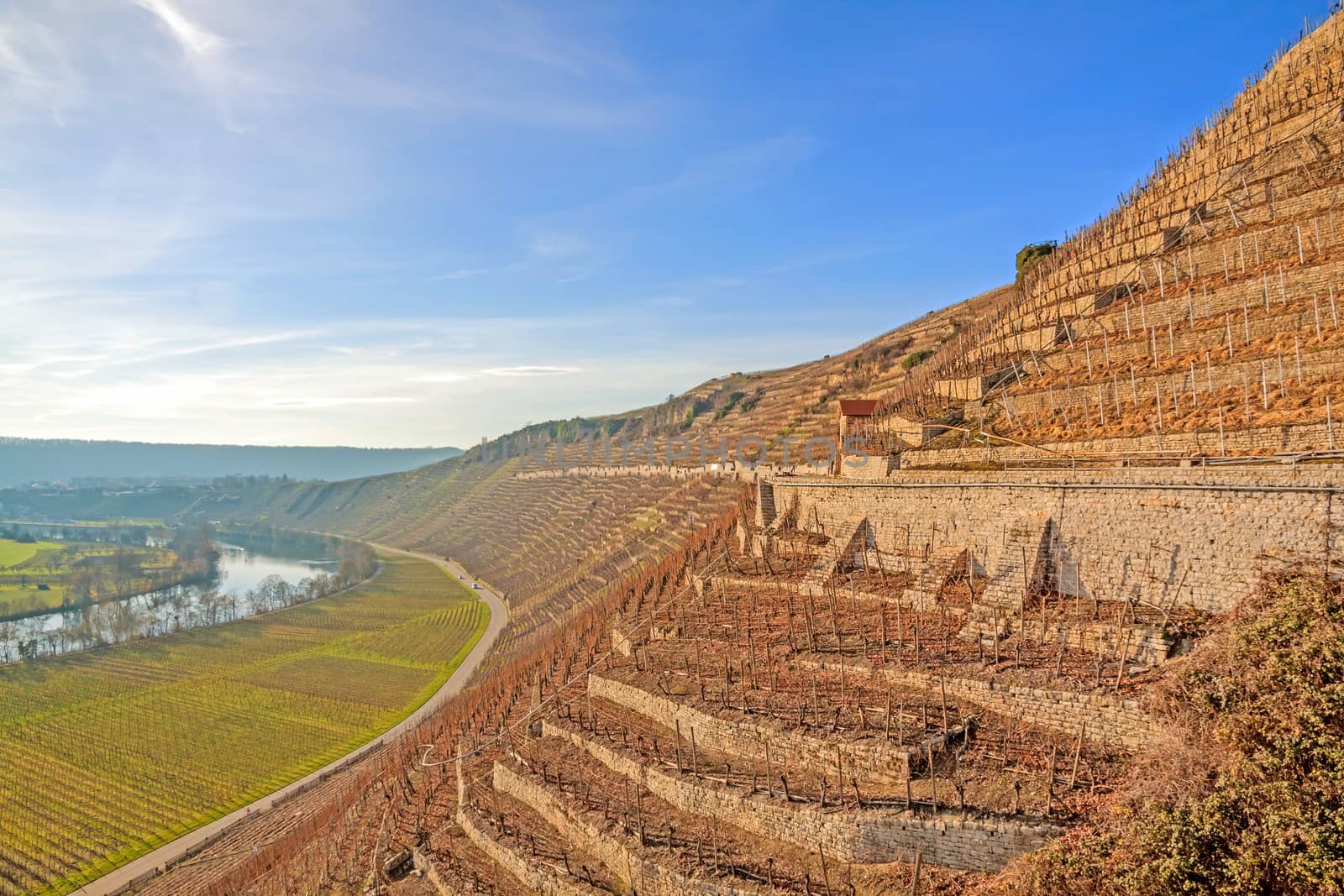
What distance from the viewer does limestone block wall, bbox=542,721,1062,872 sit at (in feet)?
40.6

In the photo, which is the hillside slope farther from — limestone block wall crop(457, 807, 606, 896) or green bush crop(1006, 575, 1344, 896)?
limestone block wall crop(457, 807, 606, 896)

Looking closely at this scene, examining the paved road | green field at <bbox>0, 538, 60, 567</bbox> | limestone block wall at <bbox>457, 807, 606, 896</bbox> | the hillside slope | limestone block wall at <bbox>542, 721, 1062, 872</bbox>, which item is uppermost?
the hillside slope

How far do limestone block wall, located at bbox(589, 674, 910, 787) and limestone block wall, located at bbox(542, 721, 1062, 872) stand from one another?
1230 mm

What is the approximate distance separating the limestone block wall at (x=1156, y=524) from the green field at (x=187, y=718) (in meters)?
42.6

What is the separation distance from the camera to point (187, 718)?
5250 cm

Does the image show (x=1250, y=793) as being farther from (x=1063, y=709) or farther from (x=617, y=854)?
(x=617, y=854)

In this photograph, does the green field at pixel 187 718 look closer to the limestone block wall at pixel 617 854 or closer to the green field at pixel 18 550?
the limestone block wall at pixel 617 854

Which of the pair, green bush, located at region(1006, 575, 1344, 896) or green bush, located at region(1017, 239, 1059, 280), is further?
green bush, located at region(1017, 239, 1059, 280)

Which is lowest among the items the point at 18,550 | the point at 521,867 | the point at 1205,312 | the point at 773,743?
the point at 18,550

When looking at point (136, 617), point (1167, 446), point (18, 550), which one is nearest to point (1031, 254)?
point (1167, 446)

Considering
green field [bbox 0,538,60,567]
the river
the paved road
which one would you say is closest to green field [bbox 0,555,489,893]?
the paved road

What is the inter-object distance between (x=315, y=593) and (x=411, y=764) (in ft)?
252

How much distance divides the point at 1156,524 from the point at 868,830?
10.6 meters

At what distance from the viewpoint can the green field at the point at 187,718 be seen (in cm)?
3775
